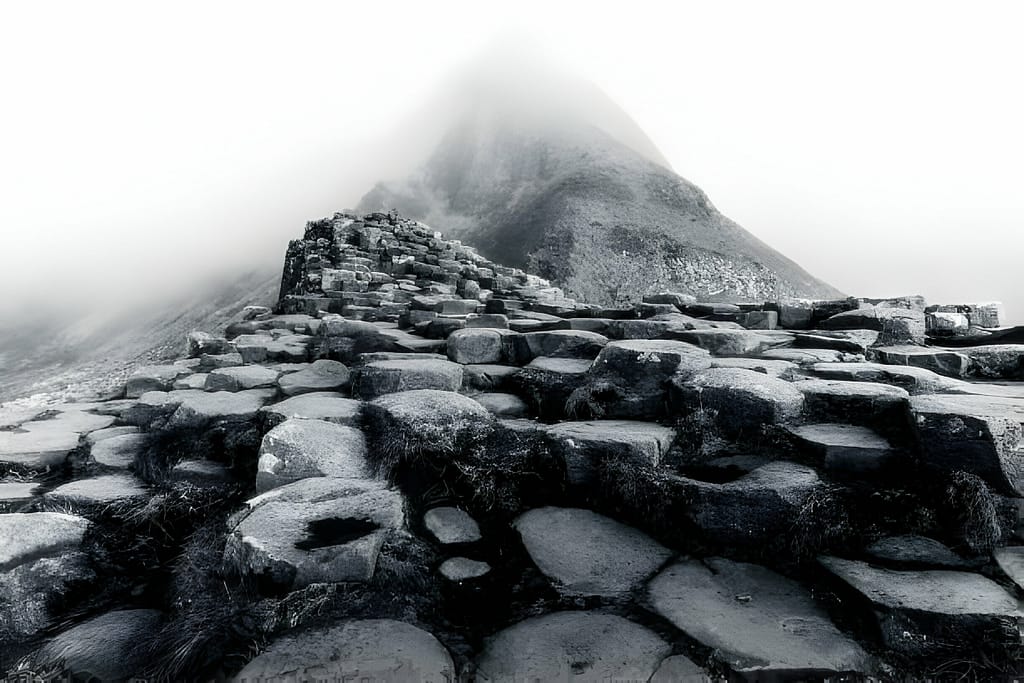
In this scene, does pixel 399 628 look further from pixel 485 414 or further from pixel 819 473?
pixel 819 473

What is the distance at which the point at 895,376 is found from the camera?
119 inches

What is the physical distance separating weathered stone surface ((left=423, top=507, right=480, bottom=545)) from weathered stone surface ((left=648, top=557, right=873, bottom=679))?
31.4 inches

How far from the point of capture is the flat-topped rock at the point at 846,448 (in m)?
2.25

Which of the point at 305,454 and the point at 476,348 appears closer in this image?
the point at 305,454

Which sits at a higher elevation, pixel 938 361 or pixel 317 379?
pixel 938 361

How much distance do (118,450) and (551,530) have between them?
110 inches

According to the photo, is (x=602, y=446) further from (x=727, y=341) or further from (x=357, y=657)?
(x=727, y=341)

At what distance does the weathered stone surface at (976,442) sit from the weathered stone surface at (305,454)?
2.48 metres

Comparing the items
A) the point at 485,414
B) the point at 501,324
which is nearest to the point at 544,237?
the point at 501,324

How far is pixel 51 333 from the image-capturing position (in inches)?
1351

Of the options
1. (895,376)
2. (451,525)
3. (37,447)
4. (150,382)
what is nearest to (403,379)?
(451,525)

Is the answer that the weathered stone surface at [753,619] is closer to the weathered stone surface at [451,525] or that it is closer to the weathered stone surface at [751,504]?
the weathered stone surface at [751,504]

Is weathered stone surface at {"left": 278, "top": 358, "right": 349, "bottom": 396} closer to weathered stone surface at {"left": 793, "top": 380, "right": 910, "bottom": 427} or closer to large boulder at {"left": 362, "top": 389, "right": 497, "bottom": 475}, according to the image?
large boulder at {"left": 362, "top": 389, "right": 497, "bottom": 475}

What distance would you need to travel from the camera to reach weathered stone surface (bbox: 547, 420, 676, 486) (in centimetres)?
254
